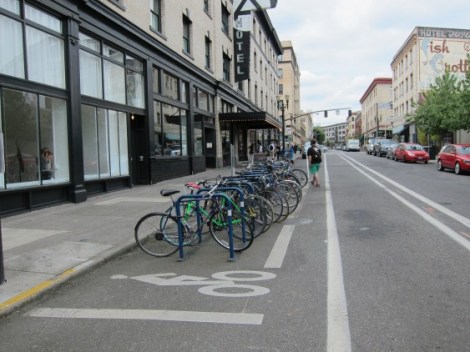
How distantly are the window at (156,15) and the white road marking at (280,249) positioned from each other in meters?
11.6

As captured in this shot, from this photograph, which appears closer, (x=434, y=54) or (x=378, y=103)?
(x=434, y=54)

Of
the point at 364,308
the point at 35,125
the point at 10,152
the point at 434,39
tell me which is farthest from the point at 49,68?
the point at 434,39

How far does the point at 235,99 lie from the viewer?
1174 inches

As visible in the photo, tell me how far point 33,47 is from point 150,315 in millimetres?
8267

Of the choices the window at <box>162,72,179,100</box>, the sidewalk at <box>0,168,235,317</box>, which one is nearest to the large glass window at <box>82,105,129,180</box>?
the sidewalk at <box>0,168,235,317</box>

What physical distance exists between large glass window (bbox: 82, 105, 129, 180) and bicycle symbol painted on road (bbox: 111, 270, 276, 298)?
298 inches

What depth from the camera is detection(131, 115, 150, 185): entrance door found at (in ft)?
52.0

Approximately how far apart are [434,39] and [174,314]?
52111 millimetres

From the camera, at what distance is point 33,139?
10172 mm

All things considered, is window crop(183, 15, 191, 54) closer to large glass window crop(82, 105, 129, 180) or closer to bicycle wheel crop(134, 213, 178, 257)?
large glass window crop(82, 105, 129, 180)

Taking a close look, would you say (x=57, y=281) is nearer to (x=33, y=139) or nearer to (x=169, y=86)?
(x=33, y=139)

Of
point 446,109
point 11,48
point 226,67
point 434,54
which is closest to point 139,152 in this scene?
point 11,48

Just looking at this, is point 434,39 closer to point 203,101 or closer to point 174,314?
→ point 203,101

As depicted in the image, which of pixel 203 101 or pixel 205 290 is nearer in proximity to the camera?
pixel 205 290
